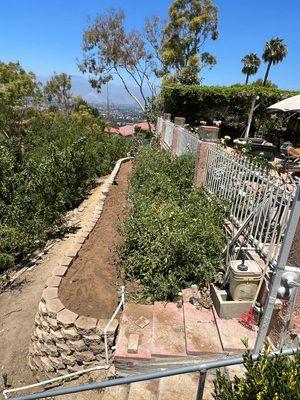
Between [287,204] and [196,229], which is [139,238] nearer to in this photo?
[196,229]

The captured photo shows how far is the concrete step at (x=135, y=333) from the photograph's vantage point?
3696 mm

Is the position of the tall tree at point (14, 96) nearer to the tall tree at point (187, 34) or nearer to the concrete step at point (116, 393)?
the tall tree at point (187, 34)

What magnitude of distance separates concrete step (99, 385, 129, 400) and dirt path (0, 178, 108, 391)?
1406mm

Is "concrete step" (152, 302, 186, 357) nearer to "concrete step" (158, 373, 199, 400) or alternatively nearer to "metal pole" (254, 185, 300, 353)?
"concrete step" (158, 373, 199, 400)

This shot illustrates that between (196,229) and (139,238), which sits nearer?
(196,229)

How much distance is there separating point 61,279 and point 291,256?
339 centimetres

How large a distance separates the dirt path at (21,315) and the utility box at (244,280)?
3.11 metres

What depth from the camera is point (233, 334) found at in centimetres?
388

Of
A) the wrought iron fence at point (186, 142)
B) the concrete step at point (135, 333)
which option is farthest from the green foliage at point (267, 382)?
the wrought iron fence at point (186, 142)

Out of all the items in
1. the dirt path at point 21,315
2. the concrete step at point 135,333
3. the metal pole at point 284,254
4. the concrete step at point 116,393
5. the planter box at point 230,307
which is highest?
the metal pole at point 284,254

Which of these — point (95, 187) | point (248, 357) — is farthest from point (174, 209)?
point (95, 187)

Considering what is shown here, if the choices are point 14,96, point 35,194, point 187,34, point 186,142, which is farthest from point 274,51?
point 35,194

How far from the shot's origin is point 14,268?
762 cm

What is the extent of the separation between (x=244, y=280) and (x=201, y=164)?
4040 mm
